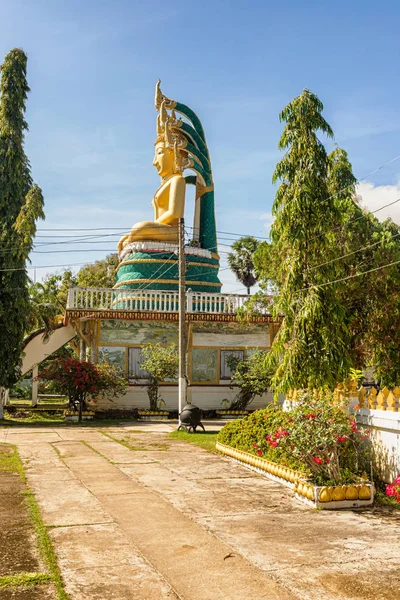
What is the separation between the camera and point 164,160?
92.1 ft

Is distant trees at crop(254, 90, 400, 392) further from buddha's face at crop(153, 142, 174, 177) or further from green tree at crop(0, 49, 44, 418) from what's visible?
buddha's face at crop(153, 142, 174, 177)

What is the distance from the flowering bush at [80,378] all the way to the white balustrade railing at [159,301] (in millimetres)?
2810

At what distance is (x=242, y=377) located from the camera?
21.8 m

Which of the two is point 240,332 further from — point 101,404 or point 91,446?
point 91,446

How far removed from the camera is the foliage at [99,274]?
40312 millimetres

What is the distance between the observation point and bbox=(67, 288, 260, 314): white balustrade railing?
2269 centimetres

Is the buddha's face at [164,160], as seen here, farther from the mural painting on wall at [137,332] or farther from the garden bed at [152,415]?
the garden bed at [152,415]

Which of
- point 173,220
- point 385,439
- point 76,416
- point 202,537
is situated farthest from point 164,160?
point 202,537

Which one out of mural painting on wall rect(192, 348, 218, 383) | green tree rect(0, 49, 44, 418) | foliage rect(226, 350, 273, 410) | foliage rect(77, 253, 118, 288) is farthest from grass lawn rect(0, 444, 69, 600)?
foliage rect(77, 253, 118, 288)

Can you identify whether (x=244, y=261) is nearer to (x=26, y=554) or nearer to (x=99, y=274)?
(x=99, y=274)

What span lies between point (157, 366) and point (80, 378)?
8.83ft

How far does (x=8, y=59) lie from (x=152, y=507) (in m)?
18.6

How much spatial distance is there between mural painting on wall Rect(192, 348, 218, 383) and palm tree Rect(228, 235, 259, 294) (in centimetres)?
2207

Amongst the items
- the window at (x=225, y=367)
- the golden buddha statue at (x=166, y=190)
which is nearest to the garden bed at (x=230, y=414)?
the window at (x=225, y=367)
